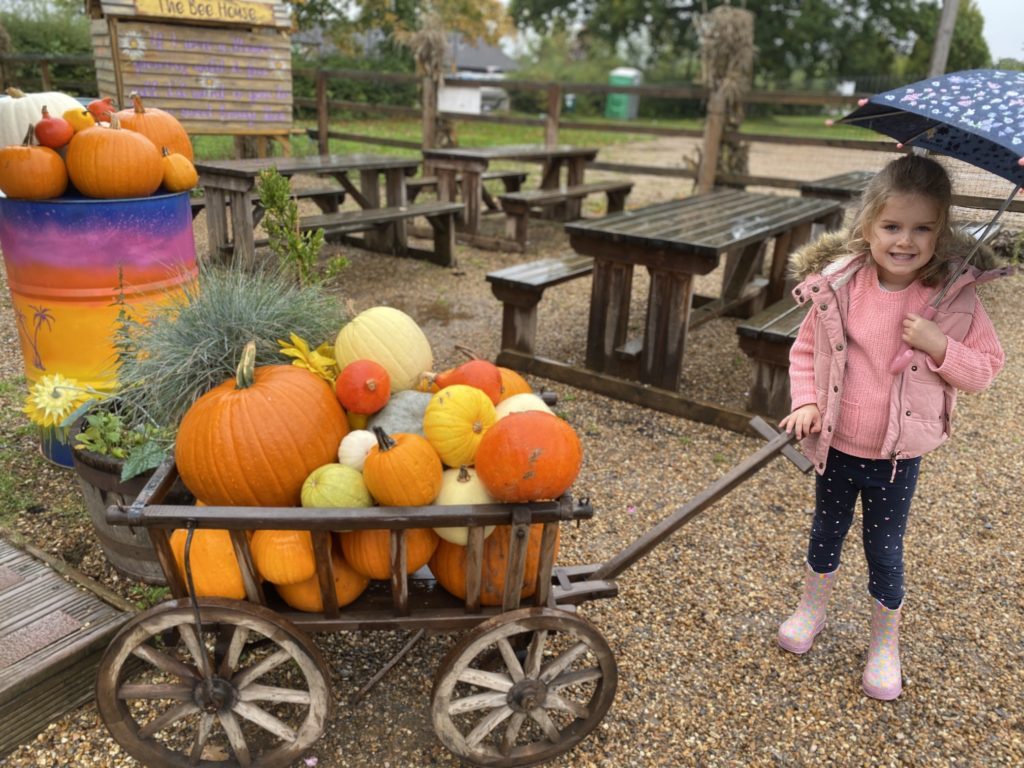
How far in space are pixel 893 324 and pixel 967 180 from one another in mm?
488

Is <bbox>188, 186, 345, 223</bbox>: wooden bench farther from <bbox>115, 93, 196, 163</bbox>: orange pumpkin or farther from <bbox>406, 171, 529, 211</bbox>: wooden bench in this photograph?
<bbox>115, 93, 196, 163</bbox>: orange pumpkin

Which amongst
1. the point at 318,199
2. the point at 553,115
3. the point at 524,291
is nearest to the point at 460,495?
the point at 524,291

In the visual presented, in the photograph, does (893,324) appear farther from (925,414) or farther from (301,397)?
(301,397)

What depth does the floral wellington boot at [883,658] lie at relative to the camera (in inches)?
97.5

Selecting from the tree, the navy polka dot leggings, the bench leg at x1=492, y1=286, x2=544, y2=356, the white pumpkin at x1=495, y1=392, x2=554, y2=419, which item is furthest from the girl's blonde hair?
the tree

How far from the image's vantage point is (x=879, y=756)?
2.26 m

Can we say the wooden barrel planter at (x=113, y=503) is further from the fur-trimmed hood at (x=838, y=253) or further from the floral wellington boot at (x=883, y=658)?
the floral wellington boot at (x=883, y=658)

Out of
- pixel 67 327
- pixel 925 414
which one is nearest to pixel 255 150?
pixel 67 327

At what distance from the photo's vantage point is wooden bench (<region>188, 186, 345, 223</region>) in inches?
244

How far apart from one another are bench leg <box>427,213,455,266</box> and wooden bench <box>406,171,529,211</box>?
3.66 feet

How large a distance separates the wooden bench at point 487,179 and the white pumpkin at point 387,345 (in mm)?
6467

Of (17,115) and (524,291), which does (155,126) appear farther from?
(524,291)

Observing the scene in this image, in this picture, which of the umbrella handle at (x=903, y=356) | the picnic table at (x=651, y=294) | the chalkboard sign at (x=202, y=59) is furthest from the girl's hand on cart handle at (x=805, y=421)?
the chalkboard sign at (x=202, y=59)

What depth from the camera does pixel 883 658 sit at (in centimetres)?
251
